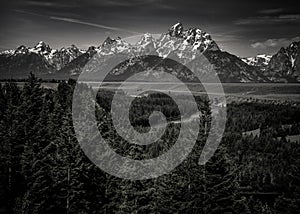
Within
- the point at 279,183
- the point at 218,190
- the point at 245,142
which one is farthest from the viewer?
the point at 245,142

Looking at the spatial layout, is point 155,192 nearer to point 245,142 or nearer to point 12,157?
point 12,157

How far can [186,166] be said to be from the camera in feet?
115

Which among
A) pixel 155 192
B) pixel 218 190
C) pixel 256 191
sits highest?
pixel 218 190

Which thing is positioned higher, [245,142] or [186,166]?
[186,166]

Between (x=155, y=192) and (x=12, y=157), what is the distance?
1678 centimetres

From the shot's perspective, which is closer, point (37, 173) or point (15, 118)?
point (37, 173)

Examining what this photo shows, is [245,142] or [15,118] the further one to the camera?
[245,142]

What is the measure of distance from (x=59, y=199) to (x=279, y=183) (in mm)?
77846

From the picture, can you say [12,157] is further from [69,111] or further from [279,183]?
[279,183]

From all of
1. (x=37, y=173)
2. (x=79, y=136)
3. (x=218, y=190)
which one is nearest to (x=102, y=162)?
(x=79, y=136)

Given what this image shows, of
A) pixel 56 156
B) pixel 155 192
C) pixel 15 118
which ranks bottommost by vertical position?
pixel 155 192

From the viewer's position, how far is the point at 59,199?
36844mm

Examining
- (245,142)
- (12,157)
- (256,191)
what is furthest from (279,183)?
(12,157)

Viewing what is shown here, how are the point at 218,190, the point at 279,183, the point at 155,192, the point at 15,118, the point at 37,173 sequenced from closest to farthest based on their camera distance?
the point at 218,190 → the point at 37,173 → the point at 155,192 → the point at 15,118 → the point at 279,183
